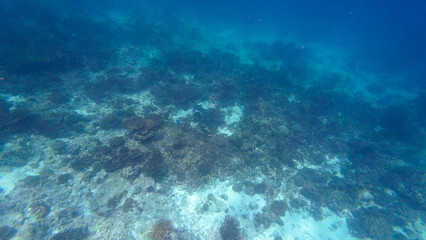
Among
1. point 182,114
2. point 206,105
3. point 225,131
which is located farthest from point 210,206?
point 206,105

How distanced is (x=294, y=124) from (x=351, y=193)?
6.21m

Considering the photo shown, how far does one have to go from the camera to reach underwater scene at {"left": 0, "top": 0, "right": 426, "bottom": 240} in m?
8.62

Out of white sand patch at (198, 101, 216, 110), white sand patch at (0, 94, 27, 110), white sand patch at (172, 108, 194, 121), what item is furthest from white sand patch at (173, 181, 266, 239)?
white sand patch at (0, 94, 27, 110)

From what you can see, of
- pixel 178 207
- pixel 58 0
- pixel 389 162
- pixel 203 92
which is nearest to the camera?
pixel 178 207

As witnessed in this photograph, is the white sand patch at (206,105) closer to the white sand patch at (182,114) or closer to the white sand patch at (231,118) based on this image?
the white sand patch at (231,118)

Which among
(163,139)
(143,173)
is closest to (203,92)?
(163,139)

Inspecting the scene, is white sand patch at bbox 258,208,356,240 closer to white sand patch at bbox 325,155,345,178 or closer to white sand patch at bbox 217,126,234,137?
white sand patch at bbox 325,155,345,178

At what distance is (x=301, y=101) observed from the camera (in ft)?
58.0

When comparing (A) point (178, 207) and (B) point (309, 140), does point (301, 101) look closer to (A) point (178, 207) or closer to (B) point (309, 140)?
(B) point (309, 140)

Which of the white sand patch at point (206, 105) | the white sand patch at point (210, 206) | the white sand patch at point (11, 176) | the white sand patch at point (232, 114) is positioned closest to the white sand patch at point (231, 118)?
the white sand patch at point (232, 114)

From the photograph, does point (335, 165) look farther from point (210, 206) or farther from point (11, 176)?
point (11, 176)

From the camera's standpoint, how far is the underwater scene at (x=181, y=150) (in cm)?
862

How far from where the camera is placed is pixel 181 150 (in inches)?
432

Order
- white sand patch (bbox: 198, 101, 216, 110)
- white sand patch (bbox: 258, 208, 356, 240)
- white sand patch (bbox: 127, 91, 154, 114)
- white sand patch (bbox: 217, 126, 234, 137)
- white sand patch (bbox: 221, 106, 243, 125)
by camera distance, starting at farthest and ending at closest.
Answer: white sand patch (bbox: 198, 101, 216, 110) → white sand patch (bbox: 221, 106, 243, 125) → white sand patch (bbox: 127, 91, 154, 114) → white sand patch (bbox: 217, 126, 234, 137) → white sand patch (bbox: 258, 208, 356, 240)
